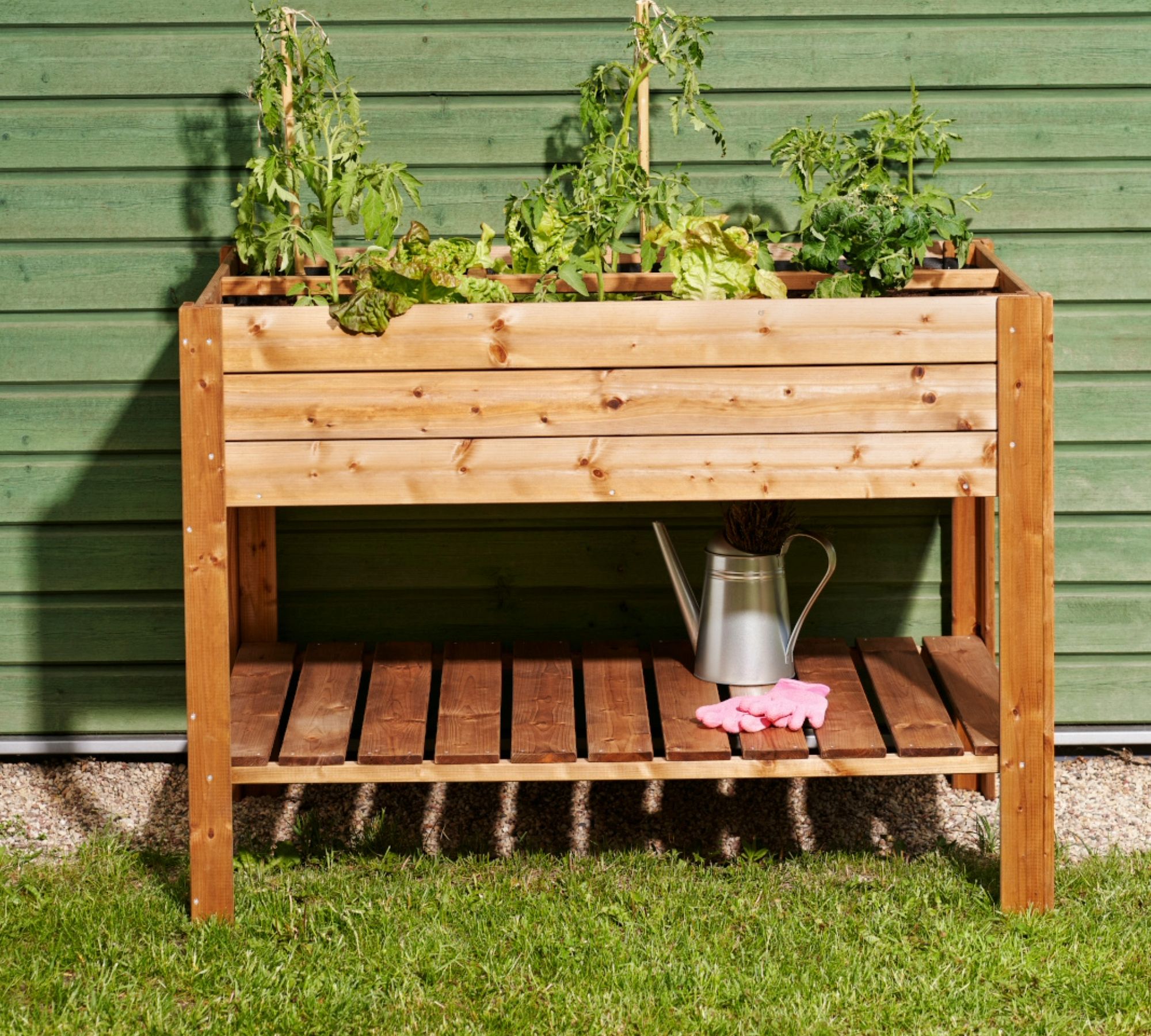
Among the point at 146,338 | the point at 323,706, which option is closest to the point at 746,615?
the point at 323,706

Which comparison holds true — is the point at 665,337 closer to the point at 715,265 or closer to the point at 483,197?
the point at 715,265

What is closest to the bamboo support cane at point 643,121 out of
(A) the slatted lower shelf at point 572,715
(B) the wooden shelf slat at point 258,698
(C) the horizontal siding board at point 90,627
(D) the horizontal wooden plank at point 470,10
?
(D) the horizontal wooden plank at point 470,10

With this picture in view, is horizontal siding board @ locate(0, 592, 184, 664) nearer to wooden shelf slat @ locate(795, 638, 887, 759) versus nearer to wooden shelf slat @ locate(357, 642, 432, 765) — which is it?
wooden shelf slat @ locate(357, 642, 432, 765)

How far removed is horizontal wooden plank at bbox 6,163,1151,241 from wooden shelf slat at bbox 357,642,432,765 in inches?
44.0

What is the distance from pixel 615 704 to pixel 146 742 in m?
1.50

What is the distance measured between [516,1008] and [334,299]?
1.48 m

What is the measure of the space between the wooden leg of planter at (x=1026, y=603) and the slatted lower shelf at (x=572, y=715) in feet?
0.28

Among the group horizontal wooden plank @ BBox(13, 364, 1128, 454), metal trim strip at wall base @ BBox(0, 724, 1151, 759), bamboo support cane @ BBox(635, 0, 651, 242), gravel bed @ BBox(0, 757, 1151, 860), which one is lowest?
gravel bed @ BBox(0, 757, 1151, 860)

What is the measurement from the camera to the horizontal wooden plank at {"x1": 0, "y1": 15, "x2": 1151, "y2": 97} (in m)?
3.58

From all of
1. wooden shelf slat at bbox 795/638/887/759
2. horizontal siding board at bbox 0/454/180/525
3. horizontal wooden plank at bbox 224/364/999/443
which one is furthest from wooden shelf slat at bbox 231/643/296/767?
wooden shelf slat at bbox 795/638/887/759

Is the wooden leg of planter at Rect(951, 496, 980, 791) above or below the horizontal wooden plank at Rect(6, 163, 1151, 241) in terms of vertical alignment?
below

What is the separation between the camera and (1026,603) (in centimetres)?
289

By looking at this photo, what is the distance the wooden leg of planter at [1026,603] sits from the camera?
2.79 m

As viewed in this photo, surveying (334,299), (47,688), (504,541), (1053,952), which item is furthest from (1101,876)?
(47,688)
